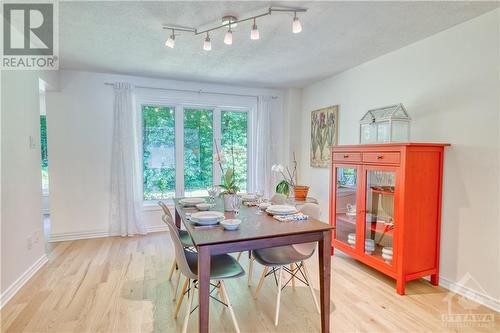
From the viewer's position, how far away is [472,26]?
229cm

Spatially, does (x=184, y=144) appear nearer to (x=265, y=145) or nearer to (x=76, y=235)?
(x=265, y=145)

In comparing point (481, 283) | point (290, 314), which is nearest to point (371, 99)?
point (481, 283)

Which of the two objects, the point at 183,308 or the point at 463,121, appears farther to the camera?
the point at 463,121

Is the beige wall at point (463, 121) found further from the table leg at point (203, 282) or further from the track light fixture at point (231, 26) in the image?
the table leg at point (203, 282)

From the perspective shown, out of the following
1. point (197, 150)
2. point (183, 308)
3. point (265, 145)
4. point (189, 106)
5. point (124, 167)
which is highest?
point (189, 106)

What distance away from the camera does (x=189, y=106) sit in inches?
175

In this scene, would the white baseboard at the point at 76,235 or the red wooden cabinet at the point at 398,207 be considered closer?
the red wooden cabinet at the point at 398,207

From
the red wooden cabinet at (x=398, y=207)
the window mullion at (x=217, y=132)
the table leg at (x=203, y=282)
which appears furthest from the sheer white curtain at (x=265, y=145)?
the table leg at (x=203, y=282)

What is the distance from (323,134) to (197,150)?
204cm

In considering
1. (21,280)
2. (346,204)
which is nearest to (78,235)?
(21,280)

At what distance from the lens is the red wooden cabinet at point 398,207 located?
2406mm

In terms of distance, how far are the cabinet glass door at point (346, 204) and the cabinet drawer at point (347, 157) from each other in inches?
3.8

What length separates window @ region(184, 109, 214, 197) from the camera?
449 centimetres

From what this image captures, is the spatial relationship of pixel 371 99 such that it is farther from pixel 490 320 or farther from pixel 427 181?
pixel 490 320
